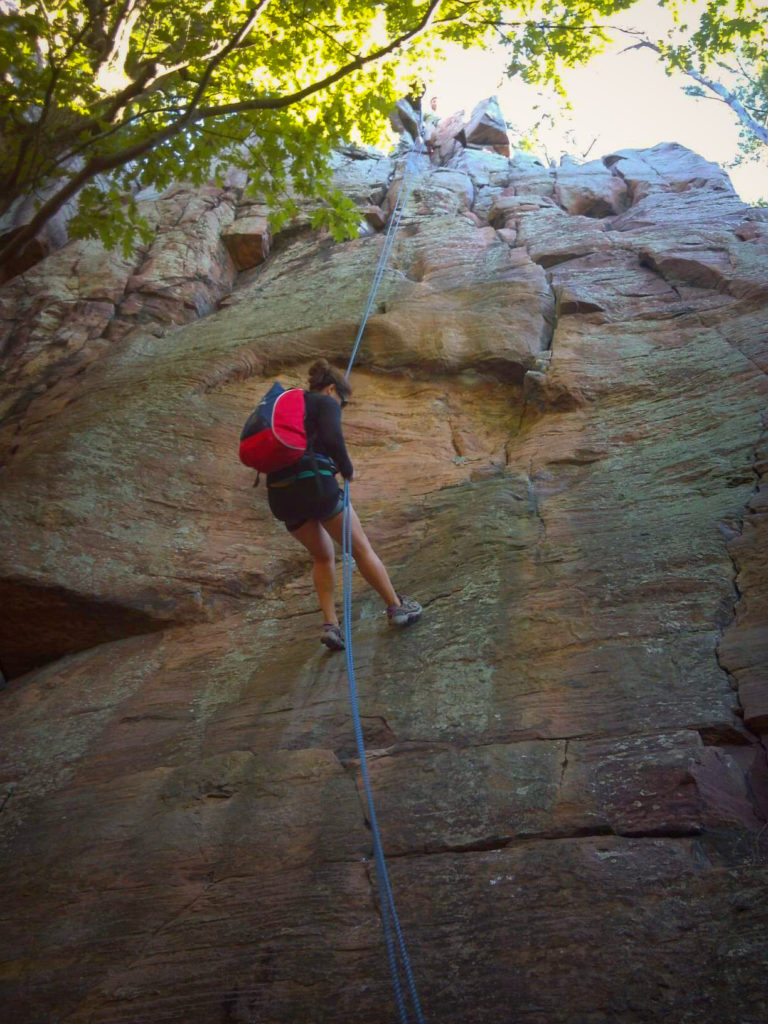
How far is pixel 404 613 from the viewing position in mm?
6160

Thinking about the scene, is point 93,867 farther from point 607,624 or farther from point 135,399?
point 135,399

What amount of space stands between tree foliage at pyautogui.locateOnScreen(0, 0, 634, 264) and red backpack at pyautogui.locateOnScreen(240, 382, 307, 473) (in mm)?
2888

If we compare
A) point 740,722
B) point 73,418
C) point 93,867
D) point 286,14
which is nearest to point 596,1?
point 286,14

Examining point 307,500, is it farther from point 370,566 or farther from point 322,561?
point 370,566

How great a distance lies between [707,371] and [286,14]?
258 inches

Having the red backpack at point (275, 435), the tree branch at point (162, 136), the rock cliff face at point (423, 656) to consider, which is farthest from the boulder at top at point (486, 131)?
the red backpack at point (275, 435)

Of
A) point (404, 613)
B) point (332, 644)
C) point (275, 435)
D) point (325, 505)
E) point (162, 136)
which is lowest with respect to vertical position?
point (332, 644)

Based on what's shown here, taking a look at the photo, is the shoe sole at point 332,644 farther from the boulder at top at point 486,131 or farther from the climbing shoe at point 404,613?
the boulder at top at point 486,131

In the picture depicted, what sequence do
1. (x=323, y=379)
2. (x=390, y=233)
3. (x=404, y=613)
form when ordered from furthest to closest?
1. (x=390, y=233)
2. (x=323, y=379)
3. (x=404, y=613)

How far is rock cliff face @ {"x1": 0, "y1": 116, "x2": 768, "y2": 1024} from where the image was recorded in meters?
3.55

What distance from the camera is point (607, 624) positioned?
540 cm

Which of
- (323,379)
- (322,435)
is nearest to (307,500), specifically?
(322,435)

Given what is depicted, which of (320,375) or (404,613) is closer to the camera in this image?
(404,613)

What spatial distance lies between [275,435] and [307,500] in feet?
1.95
